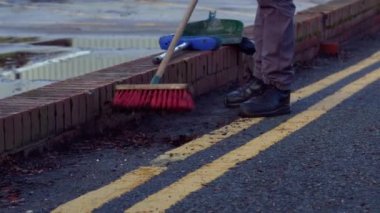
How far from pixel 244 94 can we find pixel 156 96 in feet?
2.06

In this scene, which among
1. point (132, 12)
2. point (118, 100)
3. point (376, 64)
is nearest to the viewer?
point (118, 100)

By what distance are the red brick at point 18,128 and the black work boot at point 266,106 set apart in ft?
4.57

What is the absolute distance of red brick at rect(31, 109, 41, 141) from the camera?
15.9ft

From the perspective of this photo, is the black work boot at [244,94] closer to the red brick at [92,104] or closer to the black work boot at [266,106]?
the black work boot at [266,106]

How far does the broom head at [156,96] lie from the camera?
553 centimetres

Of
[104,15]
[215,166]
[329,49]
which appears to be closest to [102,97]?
[215,166]

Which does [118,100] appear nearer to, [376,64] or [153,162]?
[153,162]

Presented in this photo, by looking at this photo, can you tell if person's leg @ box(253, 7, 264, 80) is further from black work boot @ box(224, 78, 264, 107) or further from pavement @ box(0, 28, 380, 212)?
pavement @ box(0, 28, 380, 212)

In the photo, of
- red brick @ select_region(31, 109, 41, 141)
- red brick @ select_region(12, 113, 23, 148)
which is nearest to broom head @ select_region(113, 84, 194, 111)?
red brick @ select_region(31, 109, 41, 141)

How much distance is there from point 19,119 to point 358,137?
157 cm

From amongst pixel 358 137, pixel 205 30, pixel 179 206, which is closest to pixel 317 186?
pixel 179 206

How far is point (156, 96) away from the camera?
5582 millimetres

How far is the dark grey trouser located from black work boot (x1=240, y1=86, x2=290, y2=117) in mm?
100

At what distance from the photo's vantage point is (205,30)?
6.91 m
